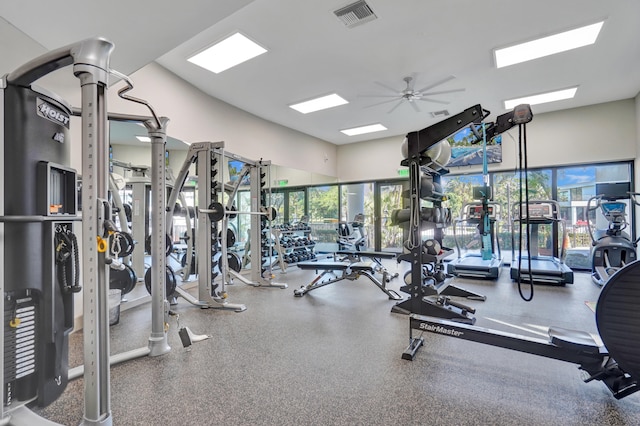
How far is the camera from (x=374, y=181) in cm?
858

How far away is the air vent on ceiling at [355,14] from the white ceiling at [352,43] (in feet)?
0.21

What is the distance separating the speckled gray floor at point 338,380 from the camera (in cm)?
173

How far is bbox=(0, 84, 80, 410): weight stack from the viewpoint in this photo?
1.50 m

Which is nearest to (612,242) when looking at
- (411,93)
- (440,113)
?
(440,113)

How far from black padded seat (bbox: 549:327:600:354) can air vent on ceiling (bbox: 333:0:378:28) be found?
3.26m

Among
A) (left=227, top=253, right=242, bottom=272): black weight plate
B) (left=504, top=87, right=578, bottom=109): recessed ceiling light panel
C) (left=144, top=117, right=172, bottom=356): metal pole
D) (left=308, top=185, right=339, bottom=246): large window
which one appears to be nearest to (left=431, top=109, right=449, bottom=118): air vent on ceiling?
(left=504, top=87, right=578, bottom=109): recessed ceiling light panel

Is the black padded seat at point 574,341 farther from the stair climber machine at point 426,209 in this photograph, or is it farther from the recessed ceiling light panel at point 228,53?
the recessed ceiling light panel at point 228,53

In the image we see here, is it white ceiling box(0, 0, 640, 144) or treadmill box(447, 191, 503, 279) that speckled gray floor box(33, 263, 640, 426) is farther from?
white ceiling box(0, 0, 640, 144)

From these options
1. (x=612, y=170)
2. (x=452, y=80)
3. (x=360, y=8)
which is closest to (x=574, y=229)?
(x=612, y=170)

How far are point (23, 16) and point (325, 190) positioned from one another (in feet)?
22.9

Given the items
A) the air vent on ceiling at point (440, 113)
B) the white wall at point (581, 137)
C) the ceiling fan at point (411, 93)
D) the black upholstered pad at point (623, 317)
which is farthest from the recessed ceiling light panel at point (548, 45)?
the black upholstered pad at point (623, 317)

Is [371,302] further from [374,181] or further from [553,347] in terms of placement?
[374,181]

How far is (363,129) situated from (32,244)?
689cm

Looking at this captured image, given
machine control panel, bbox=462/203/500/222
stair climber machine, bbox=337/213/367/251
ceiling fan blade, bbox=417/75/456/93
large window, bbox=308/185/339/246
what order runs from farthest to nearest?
large window, bbox=308/185/339/246
stair climber machine, bbox=337/213/367/251
machine control panel, bbox=462/203/500/222
ceiling fan blade, bbox=417/75/456/93
